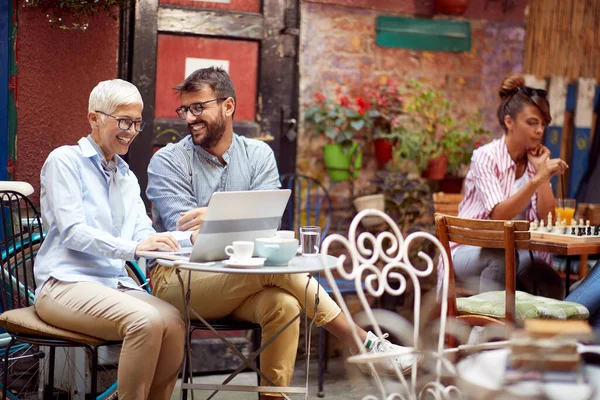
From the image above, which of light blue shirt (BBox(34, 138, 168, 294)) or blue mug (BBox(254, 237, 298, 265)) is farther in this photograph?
light blue shirt (BBox(34, 138, 168, 294))

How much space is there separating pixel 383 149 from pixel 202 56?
4.19 ft

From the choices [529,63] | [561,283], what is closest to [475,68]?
[529,63]

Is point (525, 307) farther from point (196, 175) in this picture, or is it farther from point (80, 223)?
point (80, 223)

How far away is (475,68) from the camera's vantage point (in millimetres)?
5496

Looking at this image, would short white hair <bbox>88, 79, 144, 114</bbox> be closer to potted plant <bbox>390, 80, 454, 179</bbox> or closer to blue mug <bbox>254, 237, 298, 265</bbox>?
blue mug <bbox>254, 237, 298, 265</bbox>

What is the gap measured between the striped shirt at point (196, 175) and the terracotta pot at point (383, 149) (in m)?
1.41

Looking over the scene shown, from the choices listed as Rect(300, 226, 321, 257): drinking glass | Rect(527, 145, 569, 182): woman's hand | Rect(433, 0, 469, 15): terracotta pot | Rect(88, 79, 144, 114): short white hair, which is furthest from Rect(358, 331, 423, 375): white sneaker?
Rect(433, 0, 469, 15): terracotta pot

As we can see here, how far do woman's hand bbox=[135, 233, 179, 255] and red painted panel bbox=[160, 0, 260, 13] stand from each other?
6.31 feet

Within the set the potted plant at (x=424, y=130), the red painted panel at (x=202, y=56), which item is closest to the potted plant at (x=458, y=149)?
the potted plant at (x=424, y=130)

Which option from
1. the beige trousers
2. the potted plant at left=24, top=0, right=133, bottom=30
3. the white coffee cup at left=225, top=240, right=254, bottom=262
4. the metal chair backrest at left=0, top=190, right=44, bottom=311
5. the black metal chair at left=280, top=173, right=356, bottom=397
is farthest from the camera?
the black metal chair at left=280, top=173, right=356, bottom=397

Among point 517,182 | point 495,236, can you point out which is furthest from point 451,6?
point 495,236

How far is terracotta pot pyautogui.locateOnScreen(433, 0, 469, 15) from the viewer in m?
5.27

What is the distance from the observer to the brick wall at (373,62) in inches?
197

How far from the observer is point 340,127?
5.05 meters
